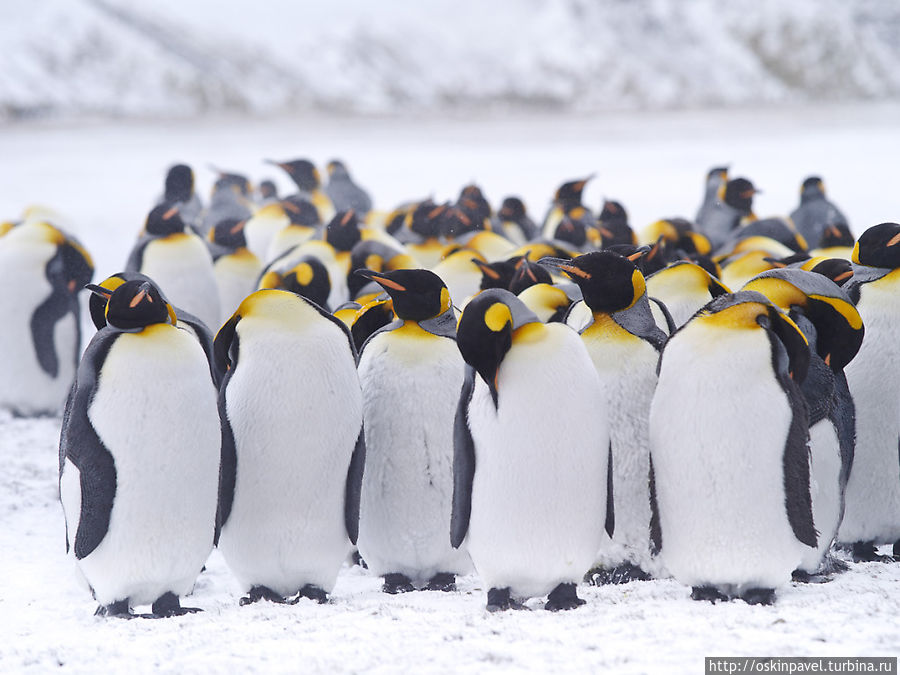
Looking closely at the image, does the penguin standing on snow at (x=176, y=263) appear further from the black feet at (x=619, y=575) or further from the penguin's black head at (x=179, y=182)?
the black feet at (x=619, y=575)

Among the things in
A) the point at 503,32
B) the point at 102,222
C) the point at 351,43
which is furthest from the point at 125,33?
the point at 102,222

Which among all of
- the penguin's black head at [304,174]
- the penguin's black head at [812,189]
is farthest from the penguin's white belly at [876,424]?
the penguin's black head at [304,174]

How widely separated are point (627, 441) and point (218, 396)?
1282mm

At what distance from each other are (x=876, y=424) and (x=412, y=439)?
157cm

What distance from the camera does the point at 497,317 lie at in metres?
2.71

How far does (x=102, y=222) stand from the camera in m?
12.4

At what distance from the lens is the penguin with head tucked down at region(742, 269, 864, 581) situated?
3.01 meters

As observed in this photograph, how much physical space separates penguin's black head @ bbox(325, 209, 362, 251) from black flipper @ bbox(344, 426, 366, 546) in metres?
2.95

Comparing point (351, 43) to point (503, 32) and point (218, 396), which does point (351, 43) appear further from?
point (218, 396)

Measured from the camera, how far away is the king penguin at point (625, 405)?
3.10 metres

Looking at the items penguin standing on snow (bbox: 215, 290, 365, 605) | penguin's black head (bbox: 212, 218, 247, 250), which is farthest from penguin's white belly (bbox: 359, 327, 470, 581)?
penguin's black head (bbox: 212, 218, 247, 250)

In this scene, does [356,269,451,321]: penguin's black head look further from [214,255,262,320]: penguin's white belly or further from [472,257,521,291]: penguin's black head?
[214,255,262,320]: penguin's white belly

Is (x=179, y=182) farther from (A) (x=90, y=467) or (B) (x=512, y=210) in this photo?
(A) (x=90, y=467)

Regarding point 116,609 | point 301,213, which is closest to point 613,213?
point 301,213
